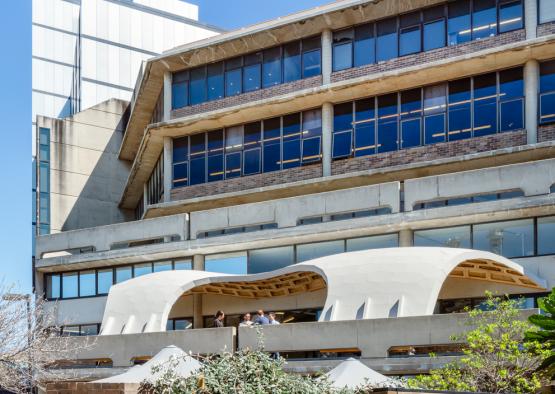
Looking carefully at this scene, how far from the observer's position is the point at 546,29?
33000 millimetres

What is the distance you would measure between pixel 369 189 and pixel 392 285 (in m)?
6.05

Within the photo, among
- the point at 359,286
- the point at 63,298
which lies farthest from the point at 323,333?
the point at 63,298

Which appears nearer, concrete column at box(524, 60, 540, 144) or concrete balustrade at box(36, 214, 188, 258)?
concrete column at box(524, 60, 540, 144)

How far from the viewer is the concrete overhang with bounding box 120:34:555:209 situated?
108ft

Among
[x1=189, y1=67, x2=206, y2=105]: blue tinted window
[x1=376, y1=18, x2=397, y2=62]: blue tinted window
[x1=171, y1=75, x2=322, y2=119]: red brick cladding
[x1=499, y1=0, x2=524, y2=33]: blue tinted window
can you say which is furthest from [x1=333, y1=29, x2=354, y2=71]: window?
[x1=189, y1=67, x2=206, y2=105]: blue tinted window

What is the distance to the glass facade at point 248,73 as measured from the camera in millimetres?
38781

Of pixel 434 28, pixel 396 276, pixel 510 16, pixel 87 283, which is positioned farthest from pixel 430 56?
pixel 87 283

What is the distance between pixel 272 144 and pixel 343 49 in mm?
4929

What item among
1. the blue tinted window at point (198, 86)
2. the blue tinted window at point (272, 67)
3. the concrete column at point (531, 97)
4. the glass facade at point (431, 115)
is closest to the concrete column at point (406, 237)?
the glass facade at point (431, 115)

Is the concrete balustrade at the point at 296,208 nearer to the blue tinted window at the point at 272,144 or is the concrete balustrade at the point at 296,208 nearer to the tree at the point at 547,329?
the blue tinted window at the point at 272,144

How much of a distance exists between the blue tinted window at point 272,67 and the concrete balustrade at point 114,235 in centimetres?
683

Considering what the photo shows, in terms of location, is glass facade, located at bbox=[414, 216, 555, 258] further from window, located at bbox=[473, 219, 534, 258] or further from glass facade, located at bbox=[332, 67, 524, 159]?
glass facade, located at bbox=[332, 67, 524, 159]

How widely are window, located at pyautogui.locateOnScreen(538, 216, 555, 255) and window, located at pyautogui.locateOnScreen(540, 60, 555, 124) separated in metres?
4.63

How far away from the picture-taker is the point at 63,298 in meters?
42.2
